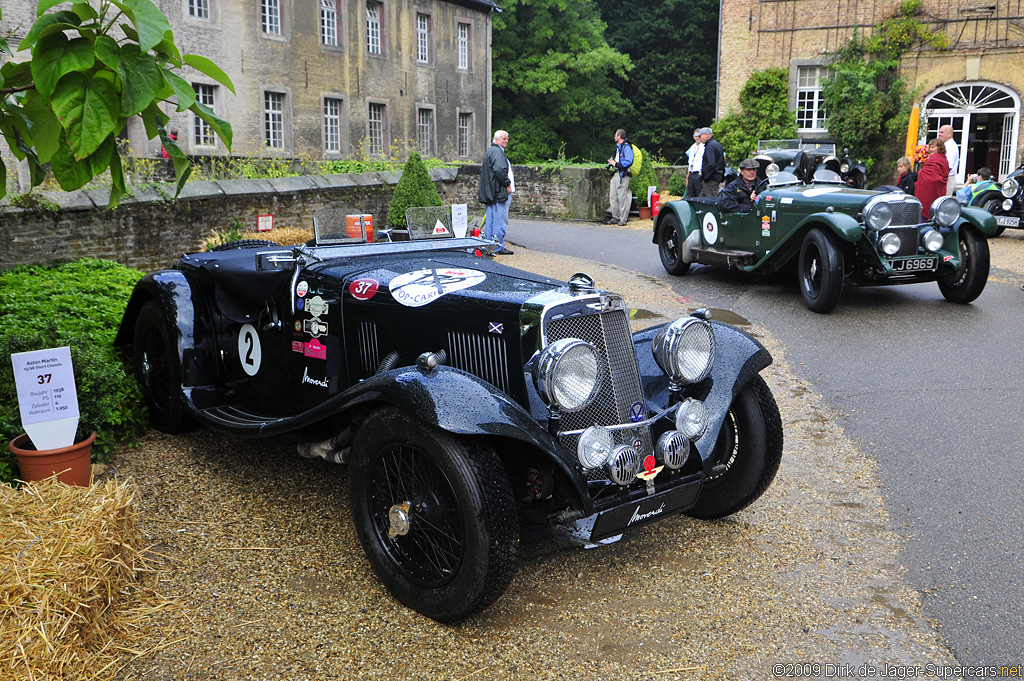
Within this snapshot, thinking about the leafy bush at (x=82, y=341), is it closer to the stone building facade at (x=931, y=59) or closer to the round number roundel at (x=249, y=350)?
the round number roundel at (x=249, y=350)

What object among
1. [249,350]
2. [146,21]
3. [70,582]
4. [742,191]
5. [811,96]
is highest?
[811,96]

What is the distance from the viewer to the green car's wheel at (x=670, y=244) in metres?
11.7

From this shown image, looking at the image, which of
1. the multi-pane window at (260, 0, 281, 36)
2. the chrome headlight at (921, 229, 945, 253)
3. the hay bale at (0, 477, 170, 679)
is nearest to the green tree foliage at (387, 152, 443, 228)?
the chrome headlight at (921, 229, 945, 253)

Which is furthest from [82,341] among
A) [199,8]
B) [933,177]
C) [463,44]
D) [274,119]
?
[463,44]

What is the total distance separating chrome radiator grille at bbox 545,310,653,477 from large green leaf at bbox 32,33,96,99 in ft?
6.34

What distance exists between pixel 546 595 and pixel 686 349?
1291 mm

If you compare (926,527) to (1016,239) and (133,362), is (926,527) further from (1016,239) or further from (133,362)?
(1016,239)

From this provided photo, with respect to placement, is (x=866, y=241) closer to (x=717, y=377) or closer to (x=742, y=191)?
(x=742, y=191)

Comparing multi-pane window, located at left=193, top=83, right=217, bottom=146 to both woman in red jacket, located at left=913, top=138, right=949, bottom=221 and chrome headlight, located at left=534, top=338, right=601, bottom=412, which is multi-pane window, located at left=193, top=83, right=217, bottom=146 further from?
chrome headlight, located at left=534, top=338, right=601, bottom=412

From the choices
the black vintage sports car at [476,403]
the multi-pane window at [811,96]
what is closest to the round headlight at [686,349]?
the black vintage sports car at [476,403]

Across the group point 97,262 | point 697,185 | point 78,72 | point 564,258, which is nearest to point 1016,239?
point 697,185

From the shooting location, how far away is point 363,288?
4.20 meters

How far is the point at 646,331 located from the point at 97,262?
6.47 metres

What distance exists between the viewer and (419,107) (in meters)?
30.7
